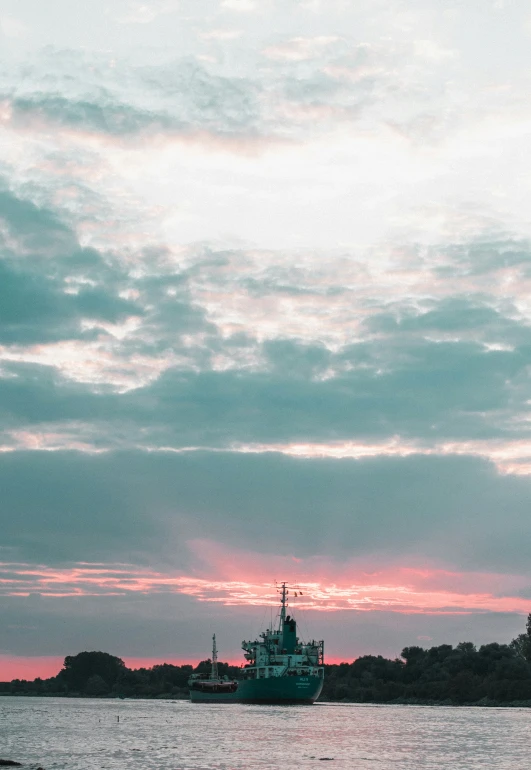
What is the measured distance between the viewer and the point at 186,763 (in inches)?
3602

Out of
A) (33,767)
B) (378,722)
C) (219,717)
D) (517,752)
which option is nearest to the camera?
(33,767)

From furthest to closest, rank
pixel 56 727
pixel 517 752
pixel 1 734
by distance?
1. pixel 56 727
2. pixel 1 734
3. pixel 517 752

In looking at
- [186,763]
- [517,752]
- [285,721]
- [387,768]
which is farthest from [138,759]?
[285,721]

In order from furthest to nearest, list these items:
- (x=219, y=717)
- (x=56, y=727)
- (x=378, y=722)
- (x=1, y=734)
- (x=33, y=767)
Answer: (x=219, y=717) < (x=378, y=722) < (x=56, y=727) < (x=1, y=734) < (x=33, y=767)

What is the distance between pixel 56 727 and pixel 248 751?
2811 inches

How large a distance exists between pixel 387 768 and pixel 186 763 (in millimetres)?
19446

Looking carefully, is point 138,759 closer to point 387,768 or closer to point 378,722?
point 387,768

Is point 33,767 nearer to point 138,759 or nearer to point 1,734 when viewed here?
point 138,759

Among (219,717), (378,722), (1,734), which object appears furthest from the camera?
(219,717)

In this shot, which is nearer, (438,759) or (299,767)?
(299,767)

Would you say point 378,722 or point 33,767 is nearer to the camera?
point 33,767

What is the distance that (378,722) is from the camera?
18062cm

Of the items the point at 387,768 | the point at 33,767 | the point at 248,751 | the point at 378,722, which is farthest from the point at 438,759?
the point at 378,722

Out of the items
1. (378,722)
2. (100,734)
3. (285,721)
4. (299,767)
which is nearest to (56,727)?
(100,734)
